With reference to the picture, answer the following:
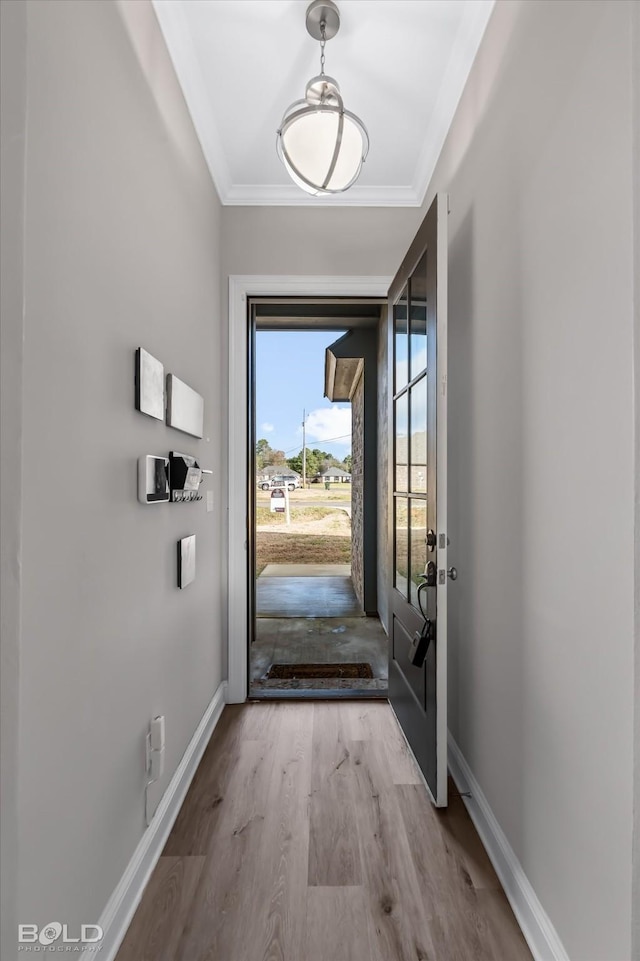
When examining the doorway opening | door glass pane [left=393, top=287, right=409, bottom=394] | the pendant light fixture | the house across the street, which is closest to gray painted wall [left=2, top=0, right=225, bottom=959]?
the pendant light fixture

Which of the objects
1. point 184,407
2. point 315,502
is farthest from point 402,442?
point 315,502

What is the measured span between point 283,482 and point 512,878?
5.34m

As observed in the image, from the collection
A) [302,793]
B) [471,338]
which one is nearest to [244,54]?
[471,338]

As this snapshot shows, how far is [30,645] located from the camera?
3.03 ft

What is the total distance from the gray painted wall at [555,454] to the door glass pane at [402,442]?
46 cm

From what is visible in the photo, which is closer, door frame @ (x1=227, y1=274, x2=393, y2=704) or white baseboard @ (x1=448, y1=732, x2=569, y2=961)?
white baseboard @ (x1=448, y1=732, x2=569, y2=961)

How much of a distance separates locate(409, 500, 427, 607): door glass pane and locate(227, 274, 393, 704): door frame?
98 cm

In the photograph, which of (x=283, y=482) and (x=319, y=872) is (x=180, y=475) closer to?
(x=319, y=872)

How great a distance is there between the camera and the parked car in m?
6.50

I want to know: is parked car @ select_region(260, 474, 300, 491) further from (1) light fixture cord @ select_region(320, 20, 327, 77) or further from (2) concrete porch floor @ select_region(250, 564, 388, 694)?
(1) light fixture cord @ select_region(320, 20, 327, 77)

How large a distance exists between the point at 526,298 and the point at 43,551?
1.34 metres

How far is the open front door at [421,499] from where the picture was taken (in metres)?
1.79

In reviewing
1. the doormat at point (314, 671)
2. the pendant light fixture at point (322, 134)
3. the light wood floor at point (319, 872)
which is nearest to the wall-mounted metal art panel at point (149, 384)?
the pendant light fixture at point (322, 134)

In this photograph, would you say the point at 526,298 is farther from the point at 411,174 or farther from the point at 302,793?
the point at 302,793
